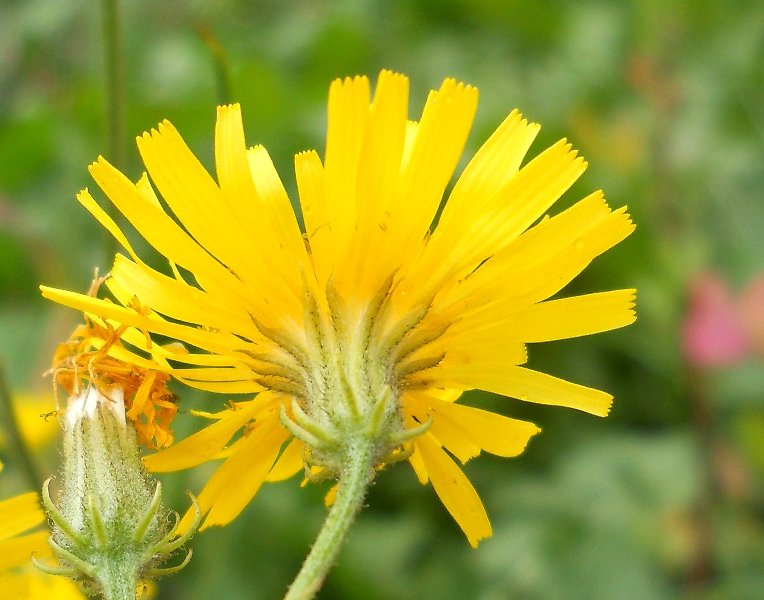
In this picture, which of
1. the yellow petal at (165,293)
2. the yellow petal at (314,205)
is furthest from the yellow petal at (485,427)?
the yellow petal at (165,293)

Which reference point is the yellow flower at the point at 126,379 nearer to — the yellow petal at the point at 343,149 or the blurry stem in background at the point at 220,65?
the yellow petal at the point at 343,149

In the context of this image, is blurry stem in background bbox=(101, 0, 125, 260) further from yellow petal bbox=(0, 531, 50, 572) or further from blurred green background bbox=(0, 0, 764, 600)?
yellow petal bbox=(0, 531, 50, 572)

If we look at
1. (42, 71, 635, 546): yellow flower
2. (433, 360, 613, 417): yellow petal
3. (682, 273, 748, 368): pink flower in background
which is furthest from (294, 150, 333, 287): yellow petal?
(682, 273, 748, 368): pink flower in background

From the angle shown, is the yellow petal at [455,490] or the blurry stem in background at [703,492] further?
the blurry stem in background at [703,492]

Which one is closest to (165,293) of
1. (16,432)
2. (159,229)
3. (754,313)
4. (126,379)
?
(159,229)

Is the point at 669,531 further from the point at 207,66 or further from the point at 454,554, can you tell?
the point at 207,66
